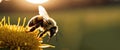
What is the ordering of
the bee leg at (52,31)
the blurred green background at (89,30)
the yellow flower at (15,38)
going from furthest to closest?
the blurred green background at (89,30), the bee leg at (52,31), the yellow flower at (15,38)

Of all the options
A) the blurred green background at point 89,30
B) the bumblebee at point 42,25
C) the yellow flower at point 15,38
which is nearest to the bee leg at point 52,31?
the bumblebee at point 42,25

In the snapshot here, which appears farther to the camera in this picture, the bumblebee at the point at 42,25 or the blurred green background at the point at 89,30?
the blurred green background at the point at 89,30

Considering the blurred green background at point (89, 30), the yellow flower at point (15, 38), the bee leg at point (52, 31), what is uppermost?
the blurred green background at point (89, 30)

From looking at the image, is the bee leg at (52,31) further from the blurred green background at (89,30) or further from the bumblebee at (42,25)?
the blurred green background at (89,30)

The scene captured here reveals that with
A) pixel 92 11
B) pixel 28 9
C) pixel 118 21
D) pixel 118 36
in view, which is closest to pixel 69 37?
pixel 118 36

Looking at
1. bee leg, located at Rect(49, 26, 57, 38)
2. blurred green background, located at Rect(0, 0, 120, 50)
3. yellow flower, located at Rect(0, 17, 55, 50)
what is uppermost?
blurred green background, located at Rect(0, 0, 120, 50)

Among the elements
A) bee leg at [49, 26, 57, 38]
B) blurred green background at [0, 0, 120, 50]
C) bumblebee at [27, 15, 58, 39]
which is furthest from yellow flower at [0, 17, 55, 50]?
blurred green background at [0, 0, 120, 50]

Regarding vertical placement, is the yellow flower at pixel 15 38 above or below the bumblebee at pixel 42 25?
below

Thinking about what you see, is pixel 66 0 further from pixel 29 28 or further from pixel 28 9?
pixel 29 28

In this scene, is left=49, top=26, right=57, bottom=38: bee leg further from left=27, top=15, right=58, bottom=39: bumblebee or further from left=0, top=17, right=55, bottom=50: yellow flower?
left=0, top=17, right=55, bottom=50: yellow flower
